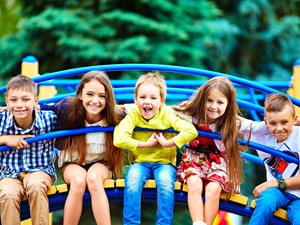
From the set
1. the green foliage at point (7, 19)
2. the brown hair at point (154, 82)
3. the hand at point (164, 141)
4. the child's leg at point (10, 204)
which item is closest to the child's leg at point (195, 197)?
the hand at point (164, 141)

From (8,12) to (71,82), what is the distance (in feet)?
19.2

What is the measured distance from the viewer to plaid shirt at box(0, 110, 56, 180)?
490 centimetres

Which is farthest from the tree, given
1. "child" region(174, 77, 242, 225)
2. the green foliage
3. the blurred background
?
"child" region(174, 77, 242, 225)

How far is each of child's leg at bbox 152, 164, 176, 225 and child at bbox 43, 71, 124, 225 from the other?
0.32 metres

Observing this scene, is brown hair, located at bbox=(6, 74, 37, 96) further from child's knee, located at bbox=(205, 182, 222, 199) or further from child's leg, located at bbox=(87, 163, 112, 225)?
child's knee, located at bbox=(205, 182, 222, 199)

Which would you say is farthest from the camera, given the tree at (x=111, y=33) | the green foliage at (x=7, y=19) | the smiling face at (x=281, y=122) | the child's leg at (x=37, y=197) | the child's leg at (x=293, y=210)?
the green foliage at (x=7, y=19)

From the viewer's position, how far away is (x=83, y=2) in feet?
33.3

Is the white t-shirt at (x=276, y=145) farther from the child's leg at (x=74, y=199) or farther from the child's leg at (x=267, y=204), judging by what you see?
the child's leg at (x=74, y=199)

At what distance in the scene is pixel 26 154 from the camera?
4938mm

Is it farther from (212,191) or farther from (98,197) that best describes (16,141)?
(212,191)

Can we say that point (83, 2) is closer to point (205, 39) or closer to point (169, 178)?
point (205, 39)

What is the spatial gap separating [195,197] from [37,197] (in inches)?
37.1

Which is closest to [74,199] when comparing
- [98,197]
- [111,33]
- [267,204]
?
[98,197]

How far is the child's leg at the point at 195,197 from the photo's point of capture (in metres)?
4.70
